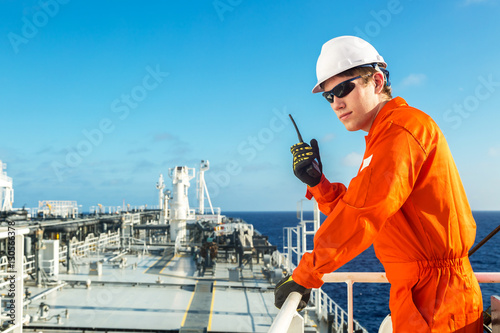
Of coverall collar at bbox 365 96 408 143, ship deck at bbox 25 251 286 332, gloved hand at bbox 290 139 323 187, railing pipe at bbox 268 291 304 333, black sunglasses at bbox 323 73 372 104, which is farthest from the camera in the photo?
ship deck at bbox 25 251 286 332

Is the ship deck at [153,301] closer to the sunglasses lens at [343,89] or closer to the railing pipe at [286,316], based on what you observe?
the railing pipe at [286,316]

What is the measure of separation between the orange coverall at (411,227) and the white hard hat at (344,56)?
0.30 metres

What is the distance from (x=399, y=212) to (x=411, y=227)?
94mm

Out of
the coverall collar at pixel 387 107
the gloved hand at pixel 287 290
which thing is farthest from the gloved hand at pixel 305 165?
the gloved hand at pixel 287 290

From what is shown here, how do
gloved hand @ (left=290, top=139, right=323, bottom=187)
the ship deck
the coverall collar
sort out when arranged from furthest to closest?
the ship deck → gloved hand @ (left=290, top=139, right=323, bottom=187) → the coverall collar

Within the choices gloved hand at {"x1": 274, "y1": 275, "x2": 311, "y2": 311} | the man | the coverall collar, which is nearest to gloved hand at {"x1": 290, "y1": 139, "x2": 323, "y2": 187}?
the man

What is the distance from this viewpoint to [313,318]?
10.9 metres

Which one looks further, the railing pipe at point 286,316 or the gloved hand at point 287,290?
the gloved hand at point 287,290

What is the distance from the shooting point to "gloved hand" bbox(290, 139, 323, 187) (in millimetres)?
2180

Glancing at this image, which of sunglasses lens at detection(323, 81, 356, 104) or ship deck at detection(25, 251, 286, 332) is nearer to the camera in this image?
sunglasses lens at detection(323, 81, 356, 104)

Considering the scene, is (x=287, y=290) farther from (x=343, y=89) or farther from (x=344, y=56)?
(x=344, y=56)

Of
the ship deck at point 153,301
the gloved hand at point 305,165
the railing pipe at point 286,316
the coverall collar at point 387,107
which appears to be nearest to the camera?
the railing pipe at point 286,316

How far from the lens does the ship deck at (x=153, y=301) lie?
32.1 feet

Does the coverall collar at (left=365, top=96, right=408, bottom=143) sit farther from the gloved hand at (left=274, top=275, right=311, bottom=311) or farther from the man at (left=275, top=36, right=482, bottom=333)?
the gloved hand at (left=274, top=275, right=311, bottom=311)
